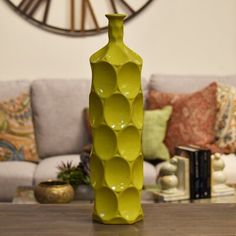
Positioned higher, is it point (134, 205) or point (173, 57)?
point (173, 57)

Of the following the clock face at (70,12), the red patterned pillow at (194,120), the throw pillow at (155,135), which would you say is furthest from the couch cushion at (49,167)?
the clock face at (70,12)

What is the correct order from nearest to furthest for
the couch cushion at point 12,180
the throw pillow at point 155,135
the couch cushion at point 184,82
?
the couch cushion at point 12,180, the throw pillow at point 155,135, the couch cushion at point 184,82

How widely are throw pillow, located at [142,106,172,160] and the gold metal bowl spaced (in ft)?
4.32

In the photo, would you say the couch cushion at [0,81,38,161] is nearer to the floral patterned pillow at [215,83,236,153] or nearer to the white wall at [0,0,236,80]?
the white wall at [0,0,236,80]

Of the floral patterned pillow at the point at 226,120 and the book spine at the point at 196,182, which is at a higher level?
the floral patterned pillow at the point at 226,120

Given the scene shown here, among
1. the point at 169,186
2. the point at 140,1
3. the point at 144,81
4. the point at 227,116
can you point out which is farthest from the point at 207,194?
the point at 140,1

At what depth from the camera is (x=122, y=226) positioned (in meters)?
1.34

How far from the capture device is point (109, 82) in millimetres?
1351

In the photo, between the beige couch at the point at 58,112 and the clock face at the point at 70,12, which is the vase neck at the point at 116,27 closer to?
the beige couch at the point at 58,112

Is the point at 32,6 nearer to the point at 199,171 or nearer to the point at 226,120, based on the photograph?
the point at 226,120

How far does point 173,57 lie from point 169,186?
1663 millimetres

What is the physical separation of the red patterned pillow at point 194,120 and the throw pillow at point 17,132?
0.84 metres

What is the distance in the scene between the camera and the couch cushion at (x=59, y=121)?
4.02m

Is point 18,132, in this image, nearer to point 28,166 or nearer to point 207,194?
point 28,166
